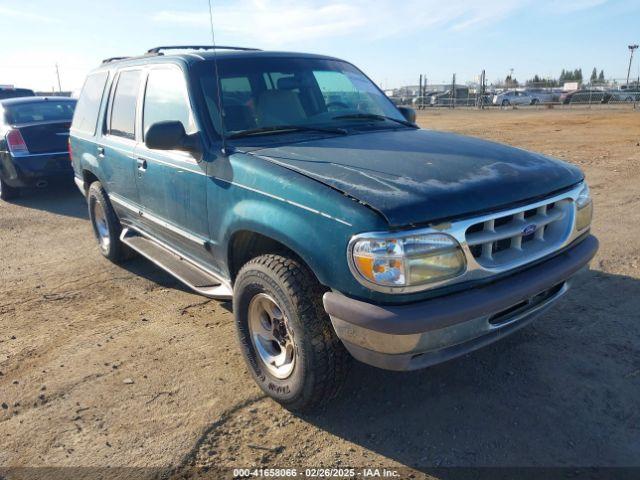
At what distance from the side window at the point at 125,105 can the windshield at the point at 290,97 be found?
1019mm

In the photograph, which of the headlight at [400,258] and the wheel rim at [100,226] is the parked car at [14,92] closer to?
the wheel rim at [100,226]

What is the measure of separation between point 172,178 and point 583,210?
2.65 m

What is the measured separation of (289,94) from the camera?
375 centimetres

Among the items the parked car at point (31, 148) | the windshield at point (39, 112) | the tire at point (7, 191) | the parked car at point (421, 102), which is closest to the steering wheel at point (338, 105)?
the parked car at point (31, 148)

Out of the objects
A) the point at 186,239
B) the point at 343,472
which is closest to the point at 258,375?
the point at 343,472

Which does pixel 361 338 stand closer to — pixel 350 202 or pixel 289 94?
pixel 350 202

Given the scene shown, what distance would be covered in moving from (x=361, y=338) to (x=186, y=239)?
1.80 metres

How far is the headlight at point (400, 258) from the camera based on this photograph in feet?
7.46

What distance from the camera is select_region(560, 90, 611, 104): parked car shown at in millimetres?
32250

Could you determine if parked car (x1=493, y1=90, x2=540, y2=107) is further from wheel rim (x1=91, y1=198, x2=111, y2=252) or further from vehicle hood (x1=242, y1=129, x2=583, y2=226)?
vehicle hood (x1=242, y1=129, x2=583, y2=226)

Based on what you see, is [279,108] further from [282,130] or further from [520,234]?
[520,234]

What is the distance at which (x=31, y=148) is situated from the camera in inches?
319

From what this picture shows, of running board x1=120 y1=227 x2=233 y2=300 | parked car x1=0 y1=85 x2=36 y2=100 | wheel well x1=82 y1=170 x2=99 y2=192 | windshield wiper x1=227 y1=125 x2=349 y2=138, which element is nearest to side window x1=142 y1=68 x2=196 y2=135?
windshield wiper x1=227 y1=125 x2=349 y2=138

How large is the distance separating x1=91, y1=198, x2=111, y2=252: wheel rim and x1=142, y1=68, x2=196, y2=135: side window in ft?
5.75
